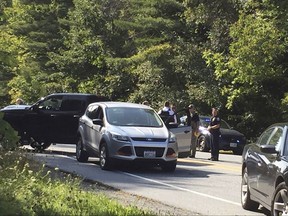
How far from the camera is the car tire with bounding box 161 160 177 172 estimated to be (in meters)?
15.9

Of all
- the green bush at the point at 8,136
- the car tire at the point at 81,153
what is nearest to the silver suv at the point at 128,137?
the car tire at the point at 81,153

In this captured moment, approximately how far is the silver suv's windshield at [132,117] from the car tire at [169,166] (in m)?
1.20

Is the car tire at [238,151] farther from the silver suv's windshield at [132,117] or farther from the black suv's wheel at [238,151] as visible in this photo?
the silver suv's windshield at [132,117]

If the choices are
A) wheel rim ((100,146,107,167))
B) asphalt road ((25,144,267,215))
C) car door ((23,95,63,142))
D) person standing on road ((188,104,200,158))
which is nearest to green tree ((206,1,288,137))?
person standing on road ((188,104,200,158))

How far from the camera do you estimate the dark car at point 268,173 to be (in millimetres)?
8703

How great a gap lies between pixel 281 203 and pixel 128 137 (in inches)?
285

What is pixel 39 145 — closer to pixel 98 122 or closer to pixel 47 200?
pixel 98 122

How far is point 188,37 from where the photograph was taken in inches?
1467

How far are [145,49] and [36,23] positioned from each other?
19.0 metres

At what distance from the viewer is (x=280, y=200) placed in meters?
8.68

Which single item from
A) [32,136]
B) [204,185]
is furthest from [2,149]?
[32,136]

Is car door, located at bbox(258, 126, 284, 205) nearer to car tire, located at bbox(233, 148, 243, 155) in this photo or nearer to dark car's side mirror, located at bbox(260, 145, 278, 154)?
dark car's side mirror, located at bbox(260, 145, 278, 154)

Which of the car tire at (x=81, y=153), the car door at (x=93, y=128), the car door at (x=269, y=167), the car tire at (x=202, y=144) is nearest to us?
the car door at (x=269, y=167)

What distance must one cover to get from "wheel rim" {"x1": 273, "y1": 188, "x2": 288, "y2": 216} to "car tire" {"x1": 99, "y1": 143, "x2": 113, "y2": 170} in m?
7.41
